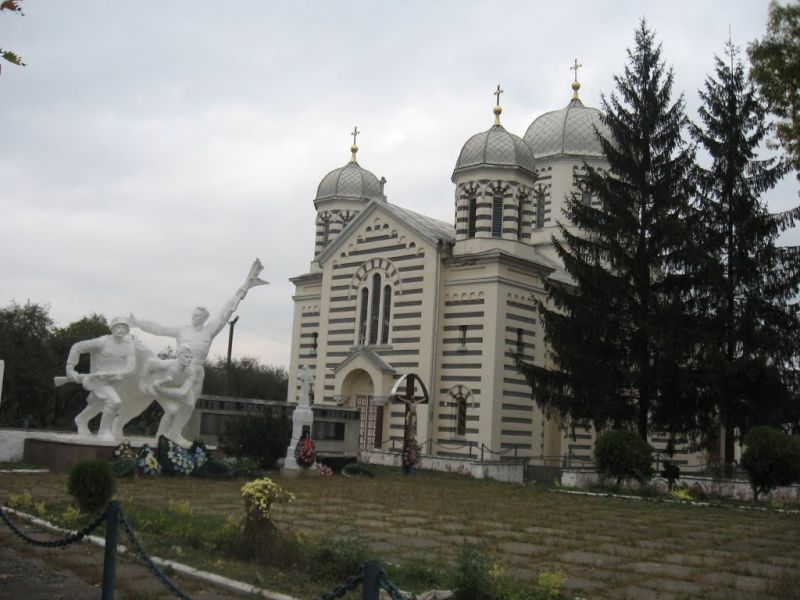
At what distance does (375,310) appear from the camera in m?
33.2

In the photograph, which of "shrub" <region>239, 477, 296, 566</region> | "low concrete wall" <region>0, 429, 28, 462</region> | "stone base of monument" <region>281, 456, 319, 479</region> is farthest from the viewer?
"stone base of monument" <region>281, 456, 319, 479</region>

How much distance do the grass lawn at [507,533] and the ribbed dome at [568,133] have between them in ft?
71.4

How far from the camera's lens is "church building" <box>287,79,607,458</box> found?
3000 centimetres

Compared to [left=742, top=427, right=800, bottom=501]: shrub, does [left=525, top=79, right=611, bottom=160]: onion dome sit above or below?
above

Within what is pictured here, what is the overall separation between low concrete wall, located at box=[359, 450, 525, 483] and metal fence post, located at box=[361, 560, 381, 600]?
822 inches

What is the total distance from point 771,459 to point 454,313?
13.7 meters

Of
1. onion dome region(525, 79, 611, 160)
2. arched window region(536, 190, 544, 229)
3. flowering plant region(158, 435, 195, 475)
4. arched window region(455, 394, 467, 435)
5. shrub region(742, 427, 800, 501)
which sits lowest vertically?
flowering plant region(158, 435, 195, 475)

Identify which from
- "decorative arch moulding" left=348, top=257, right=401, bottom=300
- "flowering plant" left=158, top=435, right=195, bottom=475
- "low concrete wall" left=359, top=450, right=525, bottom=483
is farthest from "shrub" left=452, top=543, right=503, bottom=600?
"decorative arch moulding" left=348, top=257, right=401, bottom=300

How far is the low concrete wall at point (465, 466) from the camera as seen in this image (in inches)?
1031

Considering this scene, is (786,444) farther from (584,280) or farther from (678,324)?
(584,280)

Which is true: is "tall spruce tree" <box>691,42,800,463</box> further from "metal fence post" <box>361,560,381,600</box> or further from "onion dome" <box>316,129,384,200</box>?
"metal fence post" <box>361,560,381,600</box>

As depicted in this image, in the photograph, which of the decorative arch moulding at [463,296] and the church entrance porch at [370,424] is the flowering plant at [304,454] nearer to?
the church entrance porch at [370,424]

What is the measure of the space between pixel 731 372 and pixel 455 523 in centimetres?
1334

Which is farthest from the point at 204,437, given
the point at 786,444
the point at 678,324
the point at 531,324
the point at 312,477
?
the point at 786,444
